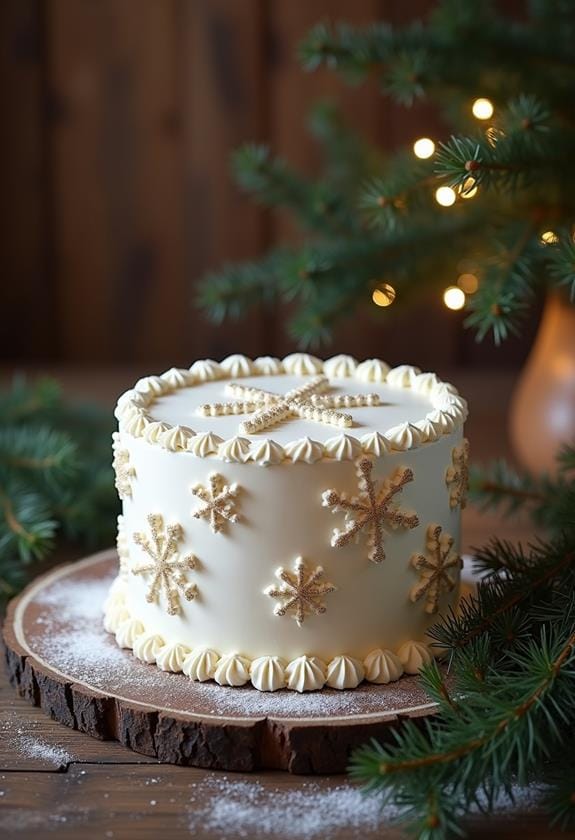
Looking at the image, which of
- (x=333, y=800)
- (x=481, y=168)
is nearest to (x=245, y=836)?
(x=333, y=800)

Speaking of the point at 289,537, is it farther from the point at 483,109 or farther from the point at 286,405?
the point at 483,109

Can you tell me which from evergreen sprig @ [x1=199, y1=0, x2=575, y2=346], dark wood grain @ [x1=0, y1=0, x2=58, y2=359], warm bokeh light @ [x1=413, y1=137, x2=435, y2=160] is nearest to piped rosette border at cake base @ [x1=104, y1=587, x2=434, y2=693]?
evergreen sprig @ [x1=199, y1=0, x2=575, y2=346]

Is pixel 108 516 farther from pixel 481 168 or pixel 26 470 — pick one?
pixel 481 168

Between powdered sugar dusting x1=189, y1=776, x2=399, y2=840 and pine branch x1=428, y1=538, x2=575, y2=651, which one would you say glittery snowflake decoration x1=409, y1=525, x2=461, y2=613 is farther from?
powdered sugar dusting x1=189, y1=776, x2=399, y2=840

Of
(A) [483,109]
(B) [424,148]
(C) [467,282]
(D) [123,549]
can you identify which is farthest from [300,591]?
(C) [467,282]

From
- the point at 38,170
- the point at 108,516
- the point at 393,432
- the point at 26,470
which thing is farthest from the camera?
the point at 38,170

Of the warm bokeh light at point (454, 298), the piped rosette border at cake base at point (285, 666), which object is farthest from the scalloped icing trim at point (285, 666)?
the warm bokeh light at point (454, 298)
